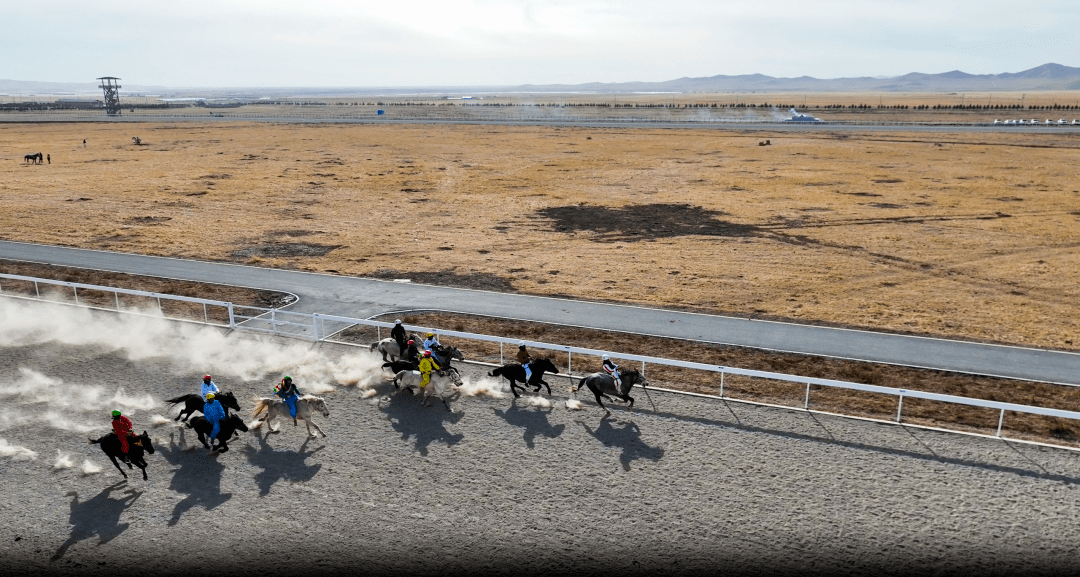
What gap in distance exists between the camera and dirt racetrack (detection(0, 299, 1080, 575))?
9016 mm

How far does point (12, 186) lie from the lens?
146 ft

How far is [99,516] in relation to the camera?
9867 millimetres

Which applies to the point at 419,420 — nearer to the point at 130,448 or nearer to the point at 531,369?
the point at 531,369

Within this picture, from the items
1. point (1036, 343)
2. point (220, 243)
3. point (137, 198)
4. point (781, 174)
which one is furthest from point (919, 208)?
point (137, 198)

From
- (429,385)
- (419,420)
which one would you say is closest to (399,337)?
(429,385)

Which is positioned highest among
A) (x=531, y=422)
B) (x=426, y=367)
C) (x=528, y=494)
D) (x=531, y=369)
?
(x=426, y=367)

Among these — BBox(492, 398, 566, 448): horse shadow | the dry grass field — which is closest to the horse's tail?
BBox(492, 398, 566, 448): horse shadow

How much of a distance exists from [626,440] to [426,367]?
409 cm

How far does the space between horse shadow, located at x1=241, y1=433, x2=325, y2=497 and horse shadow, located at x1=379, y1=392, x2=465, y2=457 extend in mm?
1576

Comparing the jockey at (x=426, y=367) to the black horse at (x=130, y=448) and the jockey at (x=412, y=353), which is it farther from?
the black horse at (x=130, y=448)

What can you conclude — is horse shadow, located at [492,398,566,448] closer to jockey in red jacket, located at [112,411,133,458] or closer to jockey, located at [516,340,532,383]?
jockey, located at [516,340,532,383]

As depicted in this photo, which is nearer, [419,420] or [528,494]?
[528,494]

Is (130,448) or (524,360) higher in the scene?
(524,360)

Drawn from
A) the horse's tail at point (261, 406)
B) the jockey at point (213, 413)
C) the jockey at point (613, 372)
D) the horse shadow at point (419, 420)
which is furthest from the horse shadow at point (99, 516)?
the jockey at point (613, 372)
